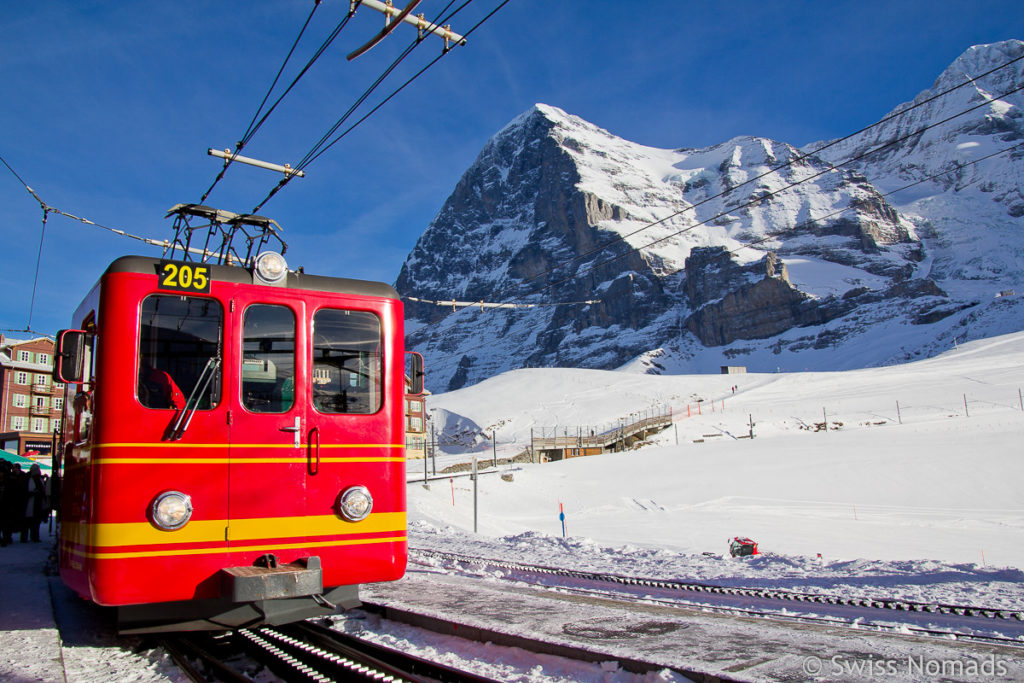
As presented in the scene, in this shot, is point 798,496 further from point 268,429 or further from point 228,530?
point 228,530

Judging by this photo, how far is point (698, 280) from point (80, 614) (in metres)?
185

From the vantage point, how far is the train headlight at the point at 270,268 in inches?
235

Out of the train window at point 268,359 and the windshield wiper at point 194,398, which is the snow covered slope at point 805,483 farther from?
the windshield wiper at point 194,398

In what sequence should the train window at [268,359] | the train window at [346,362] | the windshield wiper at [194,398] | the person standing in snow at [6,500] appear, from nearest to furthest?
the windshield wiper at [194,398] → the train window at [268,359] → the train window at [346,362] → the person standing in snow at [6,500]

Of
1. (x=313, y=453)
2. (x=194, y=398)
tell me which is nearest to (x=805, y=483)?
(x=313, y=453)

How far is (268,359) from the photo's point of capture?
19.4 ft

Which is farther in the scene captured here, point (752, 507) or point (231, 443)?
point (752, 507)

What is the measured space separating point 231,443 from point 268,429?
304 mm

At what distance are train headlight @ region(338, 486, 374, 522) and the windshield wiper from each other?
1347mm

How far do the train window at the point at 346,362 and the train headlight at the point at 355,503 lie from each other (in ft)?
2.25

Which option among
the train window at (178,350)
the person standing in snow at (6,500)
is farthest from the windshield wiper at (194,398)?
the person standing in snow at (6,500)

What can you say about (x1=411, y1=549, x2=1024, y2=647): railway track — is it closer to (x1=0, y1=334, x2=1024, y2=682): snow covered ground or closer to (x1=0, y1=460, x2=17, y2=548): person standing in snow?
(x1=0, y1=334, x2=1024, y2=682): snow covered ground

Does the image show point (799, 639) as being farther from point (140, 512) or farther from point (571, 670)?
point (140, 512)

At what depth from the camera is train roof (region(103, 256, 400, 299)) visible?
18.1ft
